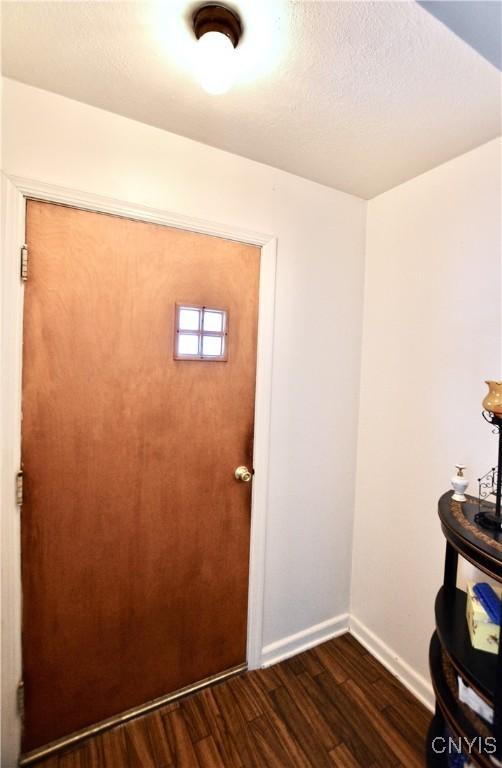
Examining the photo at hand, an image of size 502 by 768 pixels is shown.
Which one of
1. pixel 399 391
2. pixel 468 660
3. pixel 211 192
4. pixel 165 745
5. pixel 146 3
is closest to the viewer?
pixel 146 3

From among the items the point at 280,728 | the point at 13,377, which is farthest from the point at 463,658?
the point at 13,377

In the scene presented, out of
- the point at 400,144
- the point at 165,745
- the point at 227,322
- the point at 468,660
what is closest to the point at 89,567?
the point at 165,745

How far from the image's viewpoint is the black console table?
2.96 ft

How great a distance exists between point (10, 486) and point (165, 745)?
1174 millimetres

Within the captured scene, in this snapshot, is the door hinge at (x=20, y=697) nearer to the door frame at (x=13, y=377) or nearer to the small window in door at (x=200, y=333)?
the door frame at (x=13, y=377)

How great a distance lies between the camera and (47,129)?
118 cm

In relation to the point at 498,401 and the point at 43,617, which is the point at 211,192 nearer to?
the point at 498,401

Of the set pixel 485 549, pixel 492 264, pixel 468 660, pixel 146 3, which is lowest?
pixel 468 660

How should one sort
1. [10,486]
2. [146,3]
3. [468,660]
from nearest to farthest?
[146,3]
[468,660]
[10,486]

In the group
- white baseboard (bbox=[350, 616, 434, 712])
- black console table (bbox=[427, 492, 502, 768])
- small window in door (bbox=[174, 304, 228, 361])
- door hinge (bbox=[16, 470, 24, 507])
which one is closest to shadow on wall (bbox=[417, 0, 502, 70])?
small window in door (bbox=[174, 304, 228, 361])

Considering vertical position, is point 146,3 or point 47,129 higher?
point 146,3

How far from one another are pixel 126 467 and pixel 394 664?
1.62 metres

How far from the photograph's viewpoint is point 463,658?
0.98 metres

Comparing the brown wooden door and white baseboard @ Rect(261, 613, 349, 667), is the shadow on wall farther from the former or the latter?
white baseboard @ Rect(261, 613, 349, 667)
